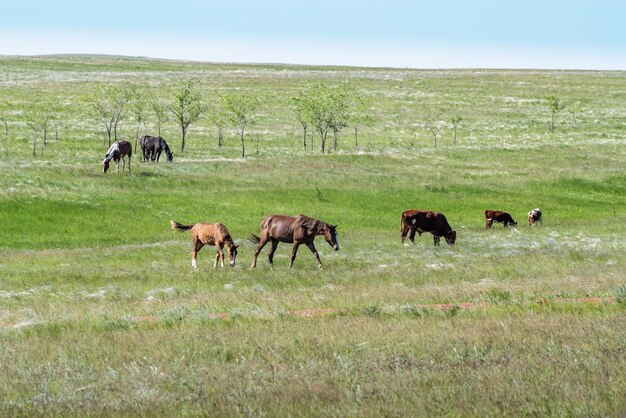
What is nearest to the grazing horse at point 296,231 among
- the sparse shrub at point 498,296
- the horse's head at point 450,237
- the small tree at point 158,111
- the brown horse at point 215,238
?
the brown horse at point 215,238

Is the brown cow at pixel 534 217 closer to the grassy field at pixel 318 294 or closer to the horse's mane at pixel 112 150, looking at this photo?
the grassy field at pixel 318 294

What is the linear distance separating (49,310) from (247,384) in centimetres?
915

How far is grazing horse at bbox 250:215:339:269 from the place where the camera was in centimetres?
2509

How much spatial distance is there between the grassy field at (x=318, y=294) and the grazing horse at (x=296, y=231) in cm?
88

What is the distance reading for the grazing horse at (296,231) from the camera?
988 inches

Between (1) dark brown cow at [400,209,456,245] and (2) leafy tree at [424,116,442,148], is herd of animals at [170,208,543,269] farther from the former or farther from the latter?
(2) leafy tree at [424,116,442,148]

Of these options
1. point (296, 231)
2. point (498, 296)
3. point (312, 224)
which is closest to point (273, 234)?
point (296, 231)

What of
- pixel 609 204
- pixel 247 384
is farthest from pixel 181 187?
pixel 247 384

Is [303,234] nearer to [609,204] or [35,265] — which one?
[35,265]

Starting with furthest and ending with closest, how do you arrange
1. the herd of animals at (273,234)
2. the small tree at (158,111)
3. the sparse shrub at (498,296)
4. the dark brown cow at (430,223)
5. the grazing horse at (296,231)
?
1. the small tree at (158,111)
2. the dark brown cow at (430,223)
3. the grazing horse at (296,231)
4. the herd of animals at (273,234)
5. the sparse shrub at (498,296)

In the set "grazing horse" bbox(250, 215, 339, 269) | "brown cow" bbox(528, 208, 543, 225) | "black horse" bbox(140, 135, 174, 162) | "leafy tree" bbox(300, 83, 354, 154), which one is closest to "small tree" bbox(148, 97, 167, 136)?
"leafy tree" bbox(300, 83, 354, 154)

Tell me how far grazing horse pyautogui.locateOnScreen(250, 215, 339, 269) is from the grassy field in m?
0.88

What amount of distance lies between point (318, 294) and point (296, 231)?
6.05m

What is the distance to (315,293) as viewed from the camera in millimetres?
19641
